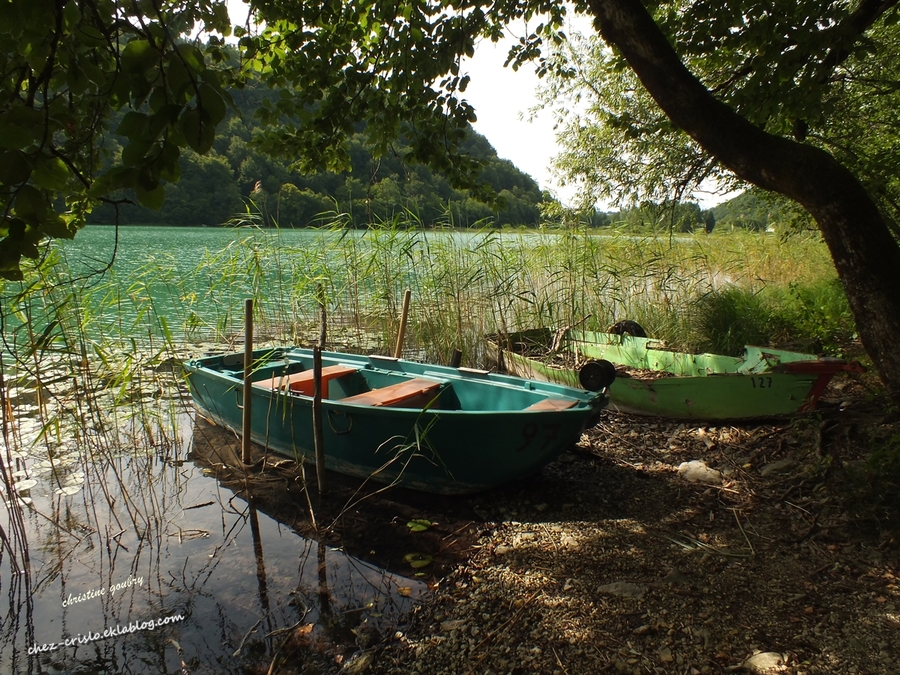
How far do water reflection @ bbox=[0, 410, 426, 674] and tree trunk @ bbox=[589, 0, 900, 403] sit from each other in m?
3.05

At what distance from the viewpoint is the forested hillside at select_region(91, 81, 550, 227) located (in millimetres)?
4730

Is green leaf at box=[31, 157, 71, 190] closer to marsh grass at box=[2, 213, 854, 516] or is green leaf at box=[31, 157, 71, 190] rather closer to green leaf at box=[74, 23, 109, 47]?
green leaf at box=[74, 23, 109, 47]

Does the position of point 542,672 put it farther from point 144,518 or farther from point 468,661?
point 144,518

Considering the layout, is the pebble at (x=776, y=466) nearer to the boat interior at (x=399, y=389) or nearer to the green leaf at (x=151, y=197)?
the boat interior at (x=399, y=389)

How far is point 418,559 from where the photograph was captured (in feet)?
12.6

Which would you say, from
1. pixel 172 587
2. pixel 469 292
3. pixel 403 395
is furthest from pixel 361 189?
pixel 172 587

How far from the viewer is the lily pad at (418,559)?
12.4 ft

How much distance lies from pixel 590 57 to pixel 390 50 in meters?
7.25

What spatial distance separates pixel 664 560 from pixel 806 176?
232 cm

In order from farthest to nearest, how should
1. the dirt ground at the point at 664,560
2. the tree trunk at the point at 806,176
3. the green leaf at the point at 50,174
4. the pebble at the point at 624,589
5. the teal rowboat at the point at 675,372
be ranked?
1. the teal rowboat at the point at 675,372
2. the tree trunk at the point at 806,176
3. the pebble at the point at 624,589
4. the dirt ground at the point at 664,560
5. the green leaf at the point at 50,174

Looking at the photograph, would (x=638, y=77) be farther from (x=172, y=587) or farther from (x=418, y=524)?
(x=172, y=587)

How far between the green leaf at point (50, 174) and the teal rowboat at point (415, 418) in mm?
2885
